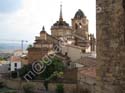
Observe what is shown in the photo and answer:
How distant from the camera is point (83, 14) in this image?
50.9m

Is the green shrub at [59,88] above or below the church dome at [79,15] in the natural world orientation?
below

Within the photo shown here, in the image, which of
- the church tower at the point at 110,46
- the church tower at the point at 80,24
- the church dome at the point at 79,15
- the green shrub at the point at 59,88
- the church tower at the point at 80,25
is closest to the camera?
the church tower at the point at 110,46

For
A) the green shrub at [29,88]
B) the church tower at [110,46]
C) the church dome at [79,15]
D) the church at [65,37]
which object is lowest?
the green shrub at [29,88]

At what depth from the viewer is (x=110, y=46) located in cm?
470

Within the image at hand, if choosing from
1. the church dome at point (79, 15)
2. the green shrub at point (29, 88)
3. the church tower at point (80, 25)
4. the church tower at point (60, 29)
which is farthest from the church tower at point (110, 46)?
the church dome at point (79, 15)

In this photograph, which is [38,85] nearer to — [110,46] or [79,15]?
[79,15]

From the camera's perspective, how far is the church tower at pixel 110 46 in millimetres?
4461

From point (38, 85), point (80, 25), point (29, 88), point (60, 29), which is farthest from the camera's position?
point (80, 25)

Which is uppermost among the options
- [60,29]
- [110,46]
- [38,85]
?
[60,29]

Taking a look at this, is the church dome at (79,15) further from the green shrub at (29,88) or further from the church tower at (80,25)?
the green shrub at (29,88)

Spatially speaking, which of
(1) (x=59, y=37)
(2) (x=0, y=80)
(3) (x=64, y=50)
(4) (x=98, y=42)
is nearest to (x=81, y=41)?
(1) (x=59, y=37)

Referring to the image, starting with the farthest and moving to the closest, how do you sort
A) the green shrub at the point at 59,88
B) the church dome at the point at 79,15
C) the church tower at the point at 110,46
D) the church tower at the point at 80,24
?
the church dome at the point at 79,15
the church tower at the point at 80,24
the green shrub at the point at 59,88
the church tower at the point at 110,46

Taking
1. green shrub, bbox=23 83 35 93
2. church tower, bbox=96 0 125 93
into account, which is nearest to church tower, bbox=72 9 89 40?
green shrub, bbox=23 83 35 93

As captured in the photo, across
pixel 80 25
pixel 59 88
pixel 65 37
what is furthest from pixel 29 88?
pixel 80 25
